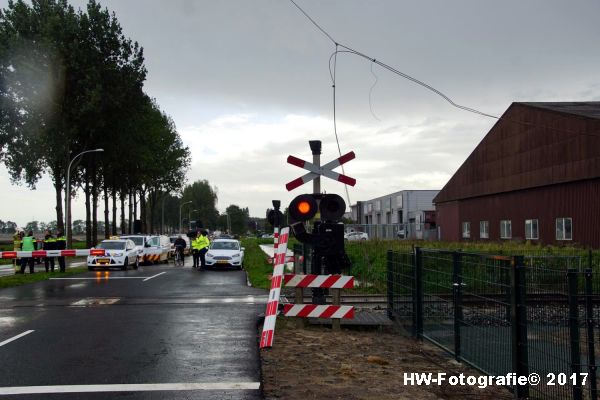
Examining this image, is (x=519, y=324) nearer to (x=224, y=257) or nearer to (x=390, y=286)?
(x=390, y=286)

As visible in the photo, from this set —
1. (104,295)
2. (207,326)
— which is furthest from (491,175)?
(207,326)

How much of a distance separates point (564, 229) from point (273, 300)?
26.3 meters

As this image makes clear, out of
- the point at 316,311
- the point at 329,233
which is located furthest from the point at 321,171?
the point at 316,311

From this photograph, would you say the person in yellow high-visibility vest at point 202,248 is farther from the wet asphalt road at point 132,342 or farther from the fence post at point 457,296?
the fence post at point 457,296

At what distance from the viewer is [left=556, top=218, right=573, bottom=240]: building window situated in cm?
3141

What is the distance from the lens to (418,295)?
31.5ft

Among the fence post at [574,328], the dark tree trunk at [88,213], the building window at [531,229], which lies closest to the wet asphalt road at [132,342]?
the fence post at [574,328]

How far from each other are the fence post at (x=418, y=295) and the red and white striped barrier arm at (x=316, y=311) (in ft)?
3.23

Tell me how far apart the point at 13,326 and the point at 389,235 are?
4036cm

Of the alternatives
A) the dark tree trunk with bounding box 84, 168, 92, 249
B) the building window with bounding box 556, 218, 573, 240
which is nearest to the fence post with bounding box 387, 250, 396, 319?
the building window with bounding box 556, 218, 573, 240

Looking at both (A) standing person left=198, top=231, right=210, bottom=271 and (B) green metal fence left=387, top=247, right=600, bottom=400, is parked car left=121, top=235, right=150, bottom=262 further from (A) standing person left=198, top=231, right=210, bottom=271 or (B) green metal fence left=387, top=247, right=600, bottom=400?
(B) green metal fence left=387, top=247, right=600, bottom=400

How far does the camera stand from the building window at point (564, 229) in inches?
1236

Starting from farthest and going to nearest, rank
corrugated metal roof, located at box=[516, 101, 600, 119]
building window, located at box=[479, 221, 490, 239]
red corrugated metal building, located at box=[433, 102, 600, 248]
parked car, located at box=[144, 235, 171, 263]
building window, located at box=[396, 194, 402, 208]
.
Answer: building window, located at box=[396, 194, 402, 208] < building window, located at box=[479, 221, 490, 239] < corrugated metal roof, located at box=[516, 101, 600, 119] < parked car, located at box=[144, 235, 171, 263] < red corrugated metal building, located at box=[433, 102, 600, 248]

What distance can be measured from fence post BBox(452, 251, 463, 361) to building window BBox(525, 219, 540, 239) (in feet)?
94.5
